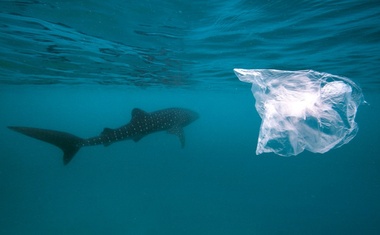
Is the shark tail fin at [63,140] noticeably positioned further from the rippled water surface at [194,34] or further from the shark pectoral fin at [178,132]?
the shark pectoral fin at [178,132]

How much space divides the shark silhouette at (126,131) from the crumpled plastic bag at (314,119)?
6207 mm

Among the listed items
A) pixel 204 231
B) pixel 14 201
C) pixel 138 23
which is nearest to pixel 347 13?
pixel 138 23

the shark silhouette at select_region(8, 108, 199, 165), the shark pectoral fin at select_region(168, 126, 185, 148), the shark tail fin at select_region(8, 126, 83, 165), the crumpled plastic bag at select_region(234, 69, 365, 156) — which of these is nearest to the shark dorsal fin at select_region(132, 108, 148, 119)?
the shark silhouette at select_region(8, 108, 199, 165)

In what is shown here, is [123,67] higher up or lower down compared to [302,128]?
higher up

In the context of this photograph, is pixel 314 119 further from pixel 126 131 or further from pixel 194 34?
pixel 194 34

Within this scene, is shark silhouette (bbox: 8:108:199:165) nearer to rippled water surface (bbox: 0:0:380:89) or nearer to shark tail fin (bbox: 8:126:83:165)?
shark tail fin (bbox: 8:126:83:165)

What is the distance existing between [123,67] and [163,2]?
471 inches

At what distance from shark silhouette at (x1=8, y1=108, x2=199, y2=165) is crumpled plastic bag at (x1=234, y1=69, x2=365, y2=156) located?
6207 mm

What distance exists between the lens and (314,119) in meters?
4.69

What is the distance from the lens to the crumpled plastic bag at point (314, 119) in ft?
14.9

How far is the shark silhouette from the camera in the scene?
7463 millimetres

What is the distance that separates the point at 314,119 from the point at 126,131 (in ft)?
23.4

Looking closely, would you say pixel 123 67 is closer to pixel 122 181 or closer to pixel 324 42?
pixel 324 42

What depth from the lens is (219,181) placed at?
1309 inches
